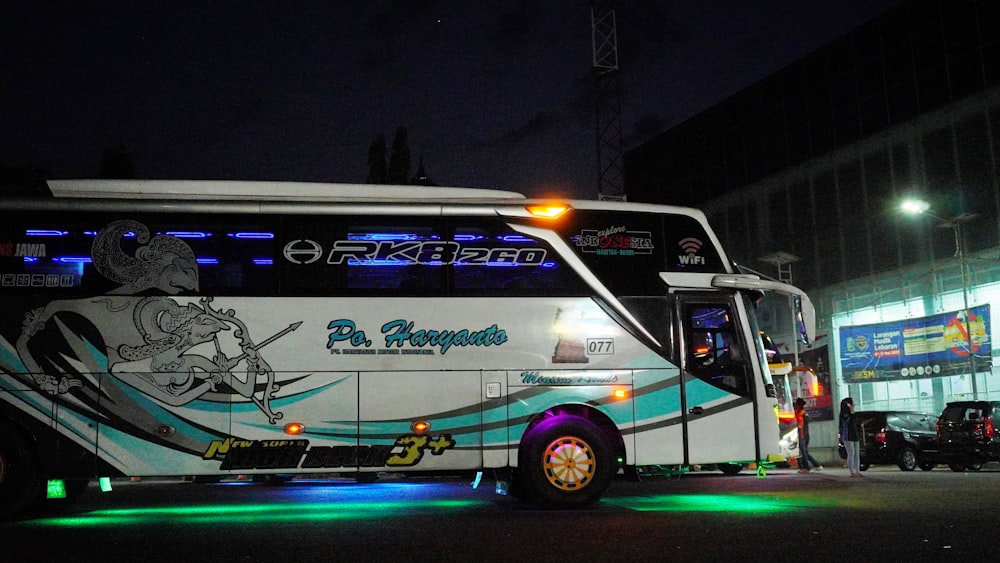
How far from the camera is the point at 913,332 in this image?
31.5 metres

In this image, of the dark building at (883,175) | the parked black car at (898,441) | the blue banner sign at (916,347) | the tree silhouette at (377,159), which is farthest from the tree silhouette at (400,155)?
the parked black car at (898,441)

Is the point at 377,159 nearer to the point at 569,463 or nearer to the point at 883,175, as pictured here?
the point at 883,175

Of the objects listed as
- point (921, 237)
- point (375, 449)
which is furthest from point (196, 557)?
point (921, 237)

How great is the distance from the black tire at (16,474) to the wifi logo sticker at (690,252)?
27.3 feet

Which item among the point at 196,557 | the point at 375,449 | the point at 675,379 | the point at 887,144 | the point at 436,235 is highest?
the point at 887,144

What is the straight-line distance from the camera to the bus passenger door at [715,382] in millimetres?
11406

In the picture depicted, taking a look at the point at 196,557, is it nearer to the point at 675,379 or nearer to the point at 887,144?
the point at 675,379

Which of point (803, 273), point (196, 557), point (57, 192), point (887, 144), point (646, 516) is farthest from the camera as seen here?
point (803, 273)

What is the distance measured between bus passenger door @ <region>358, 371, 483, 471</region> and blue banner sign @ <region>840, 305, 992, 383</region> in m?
22.6

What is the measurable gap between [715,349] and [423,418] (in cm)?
390

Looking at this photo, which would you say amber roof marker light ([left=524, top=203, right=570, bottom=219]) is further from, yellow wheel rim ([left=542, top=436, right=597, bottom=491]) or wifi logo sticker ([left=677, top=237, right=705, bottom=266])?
yellow wheel rim ([left=542, top=436, right=597, bottom=491])

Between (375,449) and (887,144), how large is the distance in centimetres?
2971

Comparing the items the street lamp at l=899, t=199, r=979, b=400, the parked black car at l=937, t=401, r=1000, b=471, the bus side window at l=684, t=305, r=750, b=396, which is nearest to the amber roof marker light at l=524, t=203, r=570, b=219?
the bus side window at l=684, t=305, r=750, b=396

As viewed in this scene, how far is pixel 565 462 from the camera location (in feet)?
36.8
